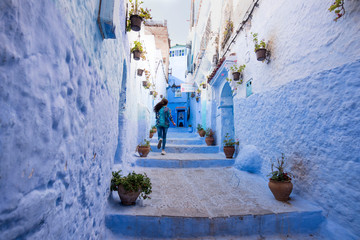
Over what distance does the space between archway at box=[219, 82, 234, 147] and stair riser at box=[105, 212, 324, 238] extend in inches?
175

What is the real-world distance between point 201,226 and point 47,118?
215 centimetres

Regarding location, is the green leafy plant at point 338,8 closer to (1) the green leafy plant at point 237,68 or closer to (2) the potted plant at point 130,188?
(1) the green leafy plant at point 237,68

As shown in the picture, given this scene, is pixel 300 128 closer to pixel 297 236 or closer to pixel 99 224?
pixel 297 236

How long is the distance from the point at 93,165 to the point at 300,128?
3.10 metres

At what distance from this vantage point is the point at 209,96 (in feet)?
29.2

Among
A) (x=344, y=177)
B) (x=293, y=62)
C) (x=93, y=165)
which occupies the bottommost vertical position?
(x=344, y=177)

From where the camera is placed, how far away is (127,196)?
8.84 ft

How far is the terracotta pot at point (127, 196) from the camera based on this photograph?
8.84 feet

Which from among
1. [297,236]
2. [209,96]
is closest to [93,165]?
[297,236]

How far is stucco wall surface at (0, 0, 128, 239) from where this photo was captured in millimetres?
810

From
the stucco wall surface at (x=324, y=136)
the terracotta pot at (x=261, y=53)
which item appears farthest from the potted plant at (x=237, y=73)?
the stucco wall surface at (x=324, y=136)

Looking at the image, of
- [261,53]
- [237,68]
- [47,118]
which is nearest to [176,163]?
[237,68]

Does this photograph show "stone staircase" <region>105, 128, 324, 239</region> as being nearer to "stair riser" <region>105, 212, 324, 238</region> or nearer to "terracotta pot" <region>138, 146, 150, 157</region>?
"stair riser" <region>105, 212, 324, 238</region>

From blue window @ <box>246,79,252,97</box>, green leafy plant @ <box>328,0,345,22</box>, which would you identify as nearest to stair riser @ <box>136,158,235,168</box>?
blue window @ <box>246,79,252,97</box>
